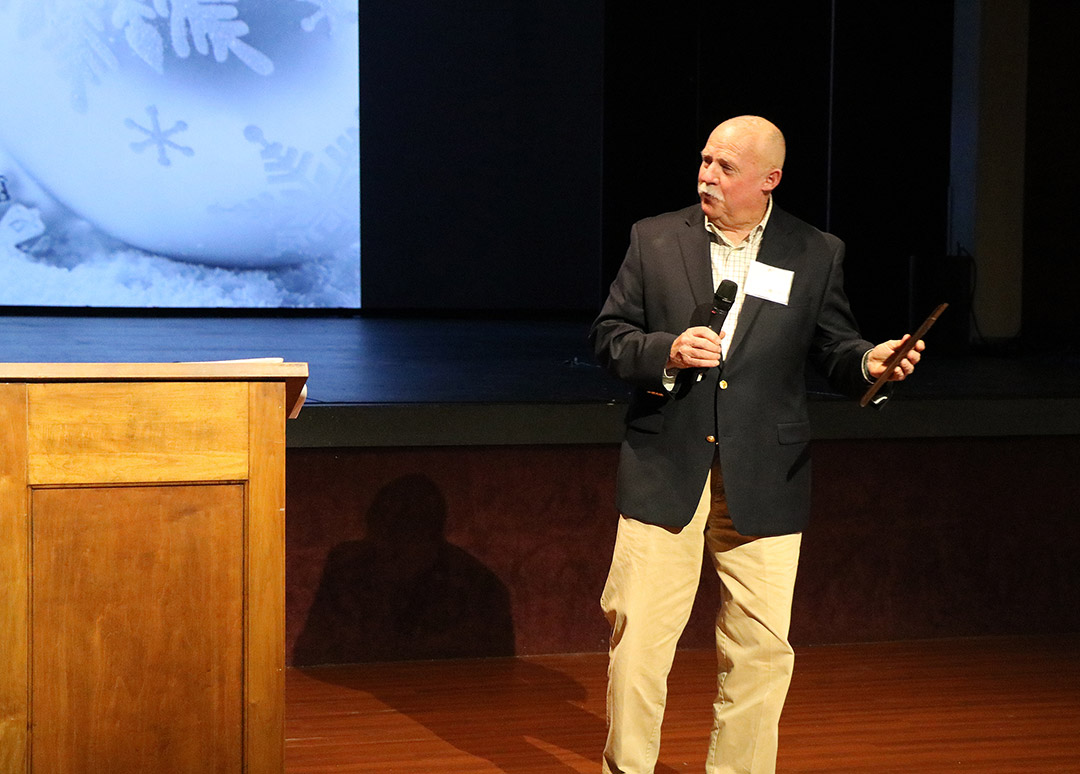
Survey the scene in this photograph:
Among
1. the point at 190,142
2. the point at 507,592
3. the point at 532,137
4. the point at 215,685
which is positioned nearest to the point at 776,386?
the point at 215,685

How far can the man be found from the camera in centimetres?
205

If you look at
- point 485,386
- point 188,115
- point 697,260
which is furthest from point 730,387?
point 188,115

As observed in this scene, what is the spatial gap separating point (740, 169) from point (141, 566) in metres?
1.08

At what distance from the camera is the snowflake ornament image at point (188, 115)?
808 cm

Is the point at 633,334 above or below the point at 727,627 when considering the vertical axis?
above

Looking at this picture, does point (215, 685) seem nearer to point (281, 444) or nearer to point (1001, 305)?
point (281, 444)

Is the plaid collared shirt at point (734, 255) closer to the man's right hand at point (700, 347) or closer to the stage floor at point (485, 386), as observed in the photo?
the man's right hand at point (700, 347)

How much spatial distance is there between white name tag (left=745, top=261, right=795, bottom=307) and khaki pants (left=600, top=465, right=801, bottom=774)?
0.31 meters

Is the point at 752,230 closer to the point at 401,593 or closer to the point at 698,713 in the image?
the point at 698,713

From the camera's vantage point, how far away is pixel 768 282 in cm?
203

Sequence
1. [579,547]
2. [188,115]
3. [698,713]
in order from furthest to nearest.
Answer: [188,115] → [579,547] → [698,713]

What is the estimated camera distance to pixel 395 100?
30.0 feet

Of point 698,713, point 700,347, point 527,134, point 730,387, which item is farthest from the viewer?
point 527,134

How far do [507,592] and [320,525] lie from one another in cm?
51
